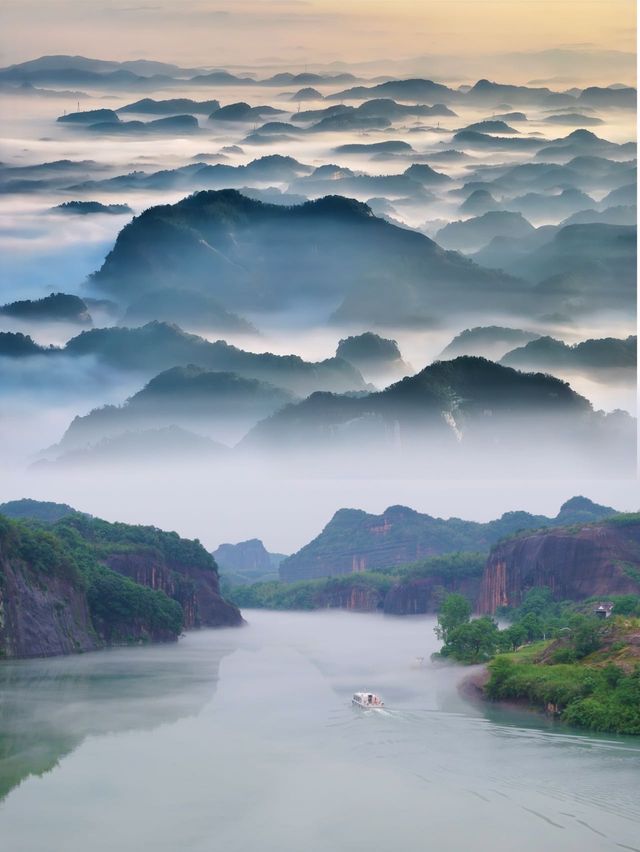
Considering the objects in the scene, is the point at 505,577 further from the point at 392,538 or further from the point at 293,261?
the point at 392,538

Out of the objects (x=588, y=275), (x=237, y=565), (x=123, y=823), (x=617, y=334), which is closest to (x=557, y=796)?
(x=123, y=823)

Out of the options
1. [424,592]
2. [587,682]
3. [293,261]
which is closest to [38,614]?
[587,682]

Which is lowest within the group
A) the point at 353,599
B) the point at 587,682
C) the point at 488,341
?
the point at 587,682

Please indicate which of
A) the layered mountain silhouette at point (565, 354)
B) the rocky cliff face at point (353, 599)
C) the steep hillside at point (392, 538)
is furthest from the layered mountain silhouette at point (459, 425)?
the steep hillside at point (392, 538)

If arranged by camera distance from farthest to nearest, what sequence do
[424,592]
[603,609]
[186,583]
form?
[424,592] < [186,583] < [603,609]

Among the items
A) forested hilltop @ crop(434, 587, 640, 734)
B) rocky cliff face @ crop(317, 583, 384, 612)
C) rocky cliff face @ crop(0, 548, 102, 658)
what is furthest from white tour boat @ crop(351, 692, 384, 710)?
rocky cliff face @ crop(317, 583, 384, 612)

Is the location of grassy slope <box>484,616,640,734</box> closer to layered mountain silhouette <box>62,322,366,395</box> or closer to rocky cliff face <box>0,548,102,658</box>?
rocky cliff face <box>0,548,102,658</box>

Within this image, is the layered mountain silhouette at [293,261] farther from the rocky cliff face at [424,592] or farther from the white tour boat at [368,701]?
the white tour boat at [368,701]
